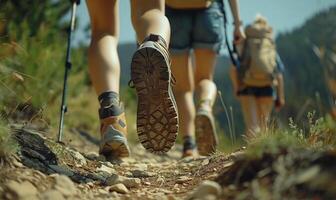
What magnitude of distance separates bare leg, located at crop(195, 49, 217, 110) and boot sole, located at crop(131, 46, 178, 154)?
5.27ft

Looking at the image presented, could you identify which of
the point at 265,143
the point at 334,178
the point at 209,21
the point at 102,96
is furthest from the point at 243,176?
the point at 209,21

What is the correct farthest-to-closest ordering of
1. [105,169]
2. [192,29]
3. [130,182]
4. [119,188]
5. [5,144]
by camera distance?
1. [192,29]
2. [105,169]
3. [130,182]
4. [119,188]
5. [5,144]

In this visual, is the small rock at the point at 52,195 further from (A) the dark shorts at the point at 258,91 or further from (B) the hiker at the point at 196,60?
(A) the dark shorts at the point at 258,91

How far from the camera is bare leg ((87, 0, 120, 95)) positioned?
273 cm

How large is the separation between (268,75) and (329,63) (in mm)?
3289

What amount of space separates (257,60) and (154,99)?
9.36 feet

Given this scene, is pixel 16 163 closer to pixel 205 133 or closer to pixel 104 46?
pixel 104 46

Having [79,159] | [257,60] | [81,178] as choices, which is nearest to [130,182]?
[81,178]

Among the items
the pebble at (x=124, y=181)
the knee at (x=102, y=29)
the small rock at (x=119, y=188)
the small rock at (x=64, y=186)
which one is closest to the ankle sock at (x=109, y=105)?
the knee at (x=102, y=29)

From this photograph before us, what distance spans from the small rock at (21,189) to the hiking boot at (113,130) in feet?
3.62

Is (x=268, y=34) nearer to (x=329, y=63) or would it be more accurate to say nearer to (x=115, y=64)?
(x=115, y=64)

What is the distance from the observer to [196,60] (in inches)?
160

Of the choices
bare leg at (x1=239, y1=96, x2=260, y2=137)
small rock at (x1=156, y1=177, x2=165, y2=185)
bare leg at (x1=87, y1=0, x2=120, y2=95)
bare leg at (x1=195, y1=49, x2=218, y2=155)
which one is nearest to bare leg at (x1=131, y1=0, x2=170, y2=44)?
bare leg at (x1=87, y1=0, x2=120, y2=95)

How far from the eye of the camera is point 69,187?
1574 millimetres
